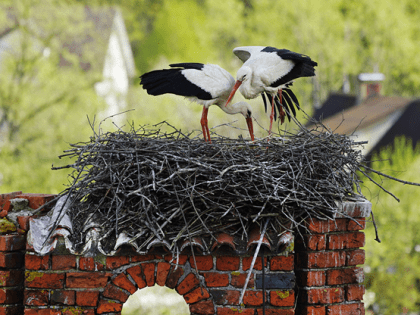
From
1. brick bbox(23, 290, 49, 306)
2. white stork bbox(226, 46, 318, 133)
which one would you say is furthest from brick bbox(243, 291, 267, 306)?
white stork bbox(226, 46, 318, 133)

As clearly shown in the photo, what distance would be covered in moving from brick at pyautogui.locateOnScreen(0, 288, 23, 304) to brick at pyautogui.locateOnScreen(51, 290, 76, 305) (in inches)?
11.4

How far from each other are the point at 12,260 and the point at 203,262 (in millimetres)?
1090

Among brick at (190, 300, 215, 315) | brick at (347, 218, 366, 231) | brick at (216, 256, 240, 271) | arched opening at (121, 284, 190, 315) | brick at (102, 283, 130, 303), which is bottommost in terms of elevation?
arched opening at (121, 284, 190, 315)

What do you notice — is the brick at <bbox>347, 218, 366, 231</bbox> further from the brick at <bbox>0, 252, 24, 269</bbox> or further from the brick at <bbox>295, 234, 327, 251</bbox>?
the brick at <bbox>0, 252, 24, 269</bbox>

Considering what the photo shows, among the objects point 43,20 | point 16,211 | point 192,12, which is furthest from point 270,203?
point 192,12

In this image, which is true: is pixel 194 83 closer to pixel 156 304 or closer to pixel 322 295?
pixel 322 295

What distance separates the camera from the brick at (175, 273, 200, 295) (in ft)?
8.29

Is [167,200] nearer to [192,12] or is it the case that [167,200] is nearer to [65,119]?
[65,119]

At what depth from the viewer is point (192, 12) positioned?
3409cm

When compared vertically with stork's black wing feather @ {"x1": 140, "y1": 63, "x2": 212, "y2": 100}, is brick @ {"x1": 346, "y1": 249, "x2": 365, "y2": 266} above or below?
below

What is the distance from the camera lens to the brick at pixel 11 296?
8.63ft

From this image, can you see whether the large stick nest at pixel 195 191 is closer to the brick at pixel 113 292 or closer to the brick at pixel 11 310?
the brick at pixel 113 292

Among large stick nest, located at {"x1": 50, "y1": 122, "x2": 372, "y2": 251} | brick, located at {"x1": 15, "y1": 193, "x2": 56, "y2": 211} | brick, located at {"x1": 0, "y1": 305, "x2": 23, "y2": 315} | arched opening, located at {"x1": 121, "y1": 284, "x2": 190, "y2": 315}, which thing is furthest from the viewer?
arched opening, located at {"x1": 121, "y1": 284, "x2": 190, "y2": 315}

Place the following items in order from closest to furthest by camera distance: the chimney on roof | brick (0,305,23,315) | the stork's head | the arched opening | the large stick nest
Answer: the large stick nest, brick (0,305,23,315), the stork's head, the arched opening, the chimney on roof
